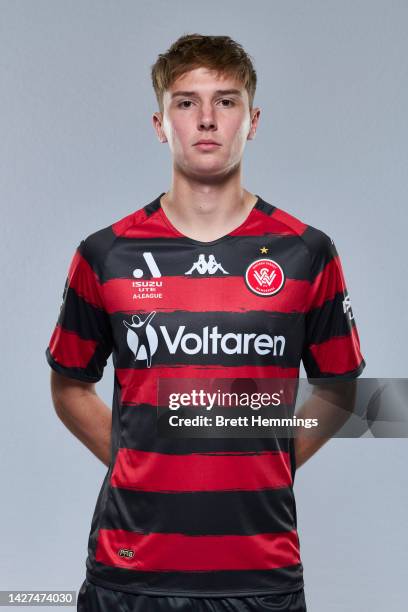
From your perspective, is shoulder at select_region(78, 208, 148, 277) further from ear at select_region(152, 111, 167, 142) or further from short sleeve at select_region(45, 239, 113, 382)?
ear at select_region(152, 111, 167, 142)

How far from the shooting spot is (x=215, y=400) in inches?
79.1

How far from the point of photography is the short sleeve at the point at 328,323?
209 centimetres

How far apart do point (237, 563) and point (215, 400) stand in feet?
1.07

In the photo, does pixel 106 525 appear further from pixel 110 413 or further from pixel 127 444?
pixel 110 413

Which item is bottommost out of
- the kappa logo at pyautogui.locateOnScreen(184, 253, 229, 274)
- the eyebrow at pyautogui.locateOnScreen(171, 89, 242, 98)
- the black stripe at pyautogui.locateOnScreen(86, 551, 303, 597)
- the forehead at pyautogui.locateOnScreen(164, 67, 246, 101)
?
the black stripe at pyautogui.locateOnScreen(86, 551, 303, 597)

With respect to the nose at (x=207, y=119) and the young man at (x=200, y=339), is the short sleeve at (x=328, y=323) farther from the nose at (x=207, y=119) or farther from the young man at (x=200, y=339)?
the nose at (x=207, y=119)

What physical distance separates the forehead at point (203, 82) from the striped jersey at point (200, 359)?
0.83 ft

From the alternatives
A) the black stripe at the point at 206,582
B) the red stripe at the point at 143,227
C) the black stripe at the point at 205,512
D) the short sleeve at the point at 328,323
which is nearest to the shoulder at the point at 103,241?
the red stripe at the point at 143,227

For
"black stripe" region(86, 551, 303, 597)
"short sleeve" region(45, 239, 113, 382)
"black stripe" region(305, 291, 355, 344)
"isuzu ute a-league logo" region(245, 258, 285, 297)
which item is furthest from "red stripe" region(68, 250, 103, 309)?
"black stripe" region(86, 551, 303, 597)

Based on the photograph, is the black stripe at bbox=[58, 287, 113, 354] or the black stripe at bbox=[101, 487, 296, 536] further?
the black stripe at bbox=[58, 287, 113, 354]

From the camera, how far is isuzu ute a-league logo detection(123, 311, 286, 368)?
1969 mm

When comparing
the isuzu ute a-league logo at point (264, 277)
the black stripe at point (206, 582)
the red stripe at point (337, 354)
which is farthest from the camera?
the red stripe at point (337, 354)

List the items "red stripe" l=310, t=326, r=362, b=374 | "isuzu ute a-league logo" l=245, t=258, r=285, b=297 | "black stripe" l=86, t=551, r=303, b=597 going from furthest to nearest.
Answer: "red stripe" l=310, t=326, r=362, b=374 → "isuzu ute a-league logo" l=245, t=258, r=285, b=297 → "black stripe" l=86, t=551, r=303, b=597

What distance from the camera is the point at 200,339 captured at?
1971 mm
